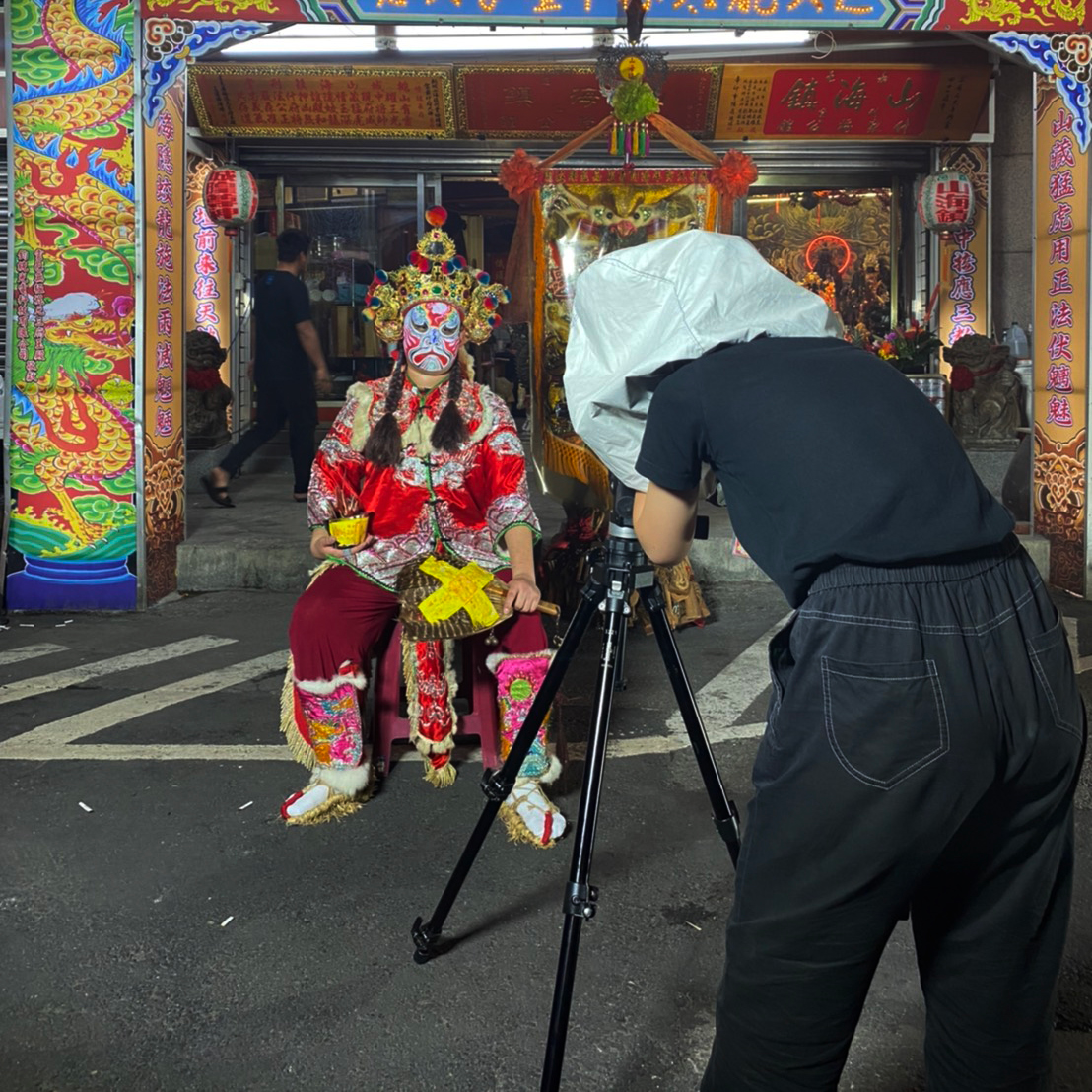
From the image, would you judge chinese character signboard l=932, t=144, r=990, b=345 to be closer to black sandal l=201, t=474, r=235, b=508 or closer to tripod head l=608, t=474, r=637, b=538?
black sandal l=201, t=474, r=235, b=508

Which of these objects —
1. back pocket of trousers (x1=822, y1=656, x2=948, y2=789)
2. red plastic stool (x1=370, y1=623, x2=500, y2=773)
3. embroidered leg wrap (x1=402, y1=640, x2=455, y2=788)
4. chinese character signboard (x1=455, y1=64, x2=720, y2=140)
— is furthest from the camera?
chinese character signboard (x1=455, y1=64, x2=720, y2=140)

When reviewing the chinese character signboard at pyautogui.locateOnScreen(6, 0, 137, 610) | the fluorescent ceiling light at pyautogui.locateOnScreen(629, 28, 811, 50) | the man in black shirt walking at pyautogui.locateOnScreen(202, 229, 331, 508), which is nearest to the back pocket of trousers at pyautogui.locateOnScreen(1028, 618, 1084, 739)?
the chinese character signboard at pyautogui.locateOnScreen(6, 0, 137, 610)

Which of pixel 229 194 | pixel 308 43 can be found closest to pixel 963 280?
pixel 308 43

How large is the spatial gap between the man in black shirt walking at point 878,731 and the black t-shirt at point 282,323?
7380 mm

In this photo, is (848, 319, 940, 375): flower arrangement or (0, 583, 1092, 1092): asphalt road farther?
(848, 319, 940, 375): flower arrangement

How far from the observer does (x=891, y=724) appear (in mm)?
1646

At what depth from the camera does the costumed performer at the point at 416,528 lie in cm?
371

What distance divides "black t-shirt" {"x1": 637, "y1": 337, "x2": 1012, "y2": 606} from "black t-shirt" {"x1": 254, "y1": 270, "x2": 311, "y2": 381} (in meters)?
7.39

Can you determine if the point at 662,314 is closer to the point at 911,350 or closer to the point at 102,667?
the point at 102,667

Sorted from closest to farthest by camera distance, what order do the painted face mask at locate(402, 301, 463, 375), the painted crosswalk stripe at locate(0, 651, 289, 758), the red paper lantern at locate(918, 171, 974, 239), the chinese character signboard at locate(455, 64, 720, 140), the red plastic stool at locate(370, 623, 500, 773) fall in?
the red plastic stool at locate(370, 623, 500, 773) → the painted face mask at locate(402, 301, 463, 375) → the painted crosswalk stripe at locate(0, 651, 289, 758) → the chinese character signboard at locate(455, 64, 720, 140) → the red paper lantern at locate(918, 171, 974, 239)

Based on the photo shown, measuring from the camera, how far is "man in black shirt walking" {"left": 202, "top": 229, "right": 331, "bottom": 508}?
8828mm

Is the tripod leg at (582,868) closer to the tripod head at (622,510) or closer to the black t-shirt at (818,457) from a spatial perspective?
the tripod head at (622,510)

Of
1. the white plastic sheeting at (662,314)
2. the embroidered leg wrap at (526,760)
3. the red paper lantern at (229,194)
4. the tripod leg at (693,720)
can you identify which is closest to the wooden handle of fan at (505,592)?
the embroidered leg wrap at (526,760)

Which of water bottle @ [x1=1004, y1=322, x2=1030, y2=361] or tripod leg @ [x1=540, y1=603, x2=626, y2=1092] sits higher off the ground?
water bottle @ [x1=1004, y1=322, x2=1030, y2=361]
